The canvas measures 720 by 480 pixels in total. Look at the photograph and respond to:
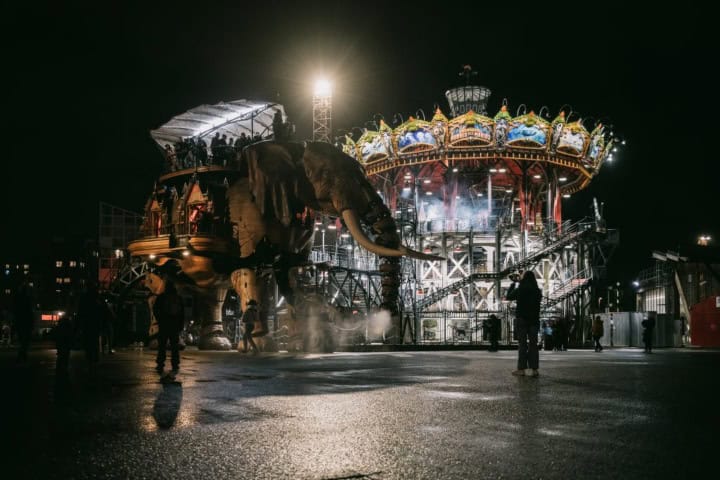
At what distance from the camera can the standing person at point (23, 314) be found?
13.1 meters

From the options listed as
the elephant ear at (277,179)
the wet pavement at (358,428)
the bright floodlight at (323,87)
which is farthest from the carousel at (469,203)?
the wet pavement at (358,428)

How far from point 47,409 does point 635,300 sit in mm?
59428

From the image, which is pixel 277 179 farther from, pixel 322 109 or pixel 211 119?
pixel 322 109

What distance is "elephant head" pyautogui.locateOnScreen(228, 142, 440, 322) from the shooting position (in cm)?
1380

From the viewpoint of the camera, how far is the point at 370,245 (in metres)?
13.6

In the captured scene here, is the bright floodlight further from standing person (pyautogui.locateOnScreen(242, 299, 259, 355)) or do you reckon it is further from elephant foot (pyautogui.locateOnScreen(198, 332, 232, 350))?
standing person (pyautogui.locateOnScreen(242, 299, 259, 355))

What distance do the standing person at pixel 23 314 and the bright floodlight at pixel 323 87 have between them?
39.8 metres

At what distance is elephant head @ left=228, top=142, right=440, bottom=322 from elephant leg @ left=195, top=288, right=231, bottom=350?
156 inches

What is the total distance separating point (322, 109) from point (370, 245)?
1583 inches

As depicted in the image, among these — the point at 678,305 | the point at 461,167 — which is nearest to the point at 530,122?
the point at 461,167

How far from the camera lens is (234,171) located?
17.1 meters

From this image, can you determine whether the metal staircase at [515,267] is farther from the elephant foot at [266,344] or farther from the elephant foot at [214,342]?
the elephant foot at [266,344]

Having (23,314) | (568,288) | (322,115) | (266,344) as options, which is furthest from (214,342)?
(322,115)

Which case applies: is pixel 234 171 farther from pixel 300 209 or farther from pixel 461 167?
pixel 461 167
